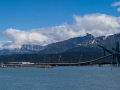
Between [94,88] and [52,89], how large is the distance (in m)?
7.88

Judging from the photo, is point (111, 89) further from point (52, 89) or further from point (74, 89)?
point (52, 89)

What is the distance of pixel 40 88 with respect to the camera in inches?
2442

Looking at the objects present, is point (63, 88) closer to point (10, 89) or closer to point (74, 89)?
point (74, 89)

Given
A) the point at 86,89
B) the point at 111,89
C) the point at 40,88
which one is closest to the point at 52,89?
the point at 40,88

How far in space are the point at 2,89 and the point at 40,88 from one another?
295 inches

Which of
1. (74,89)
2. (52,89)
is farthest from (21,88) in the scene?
(74,89)

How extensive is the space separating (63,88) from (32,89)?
20.2 ft

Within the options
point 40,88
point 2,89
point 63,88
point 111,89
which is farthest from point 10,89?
point 111,89

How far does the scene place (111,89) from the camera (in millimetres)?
59188

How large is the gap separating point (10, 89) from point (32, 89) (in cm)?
456

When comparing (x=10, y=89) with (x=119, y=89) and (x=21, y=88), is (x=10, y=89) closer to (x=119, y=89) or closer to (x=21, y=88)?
(x=21, y=88)

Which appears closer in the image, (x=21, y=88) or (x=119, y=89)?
(x=119, y=89)

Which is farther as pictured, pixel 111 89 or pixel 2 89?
pixel 2 89

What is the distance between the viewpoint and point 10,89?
62.3 meters
